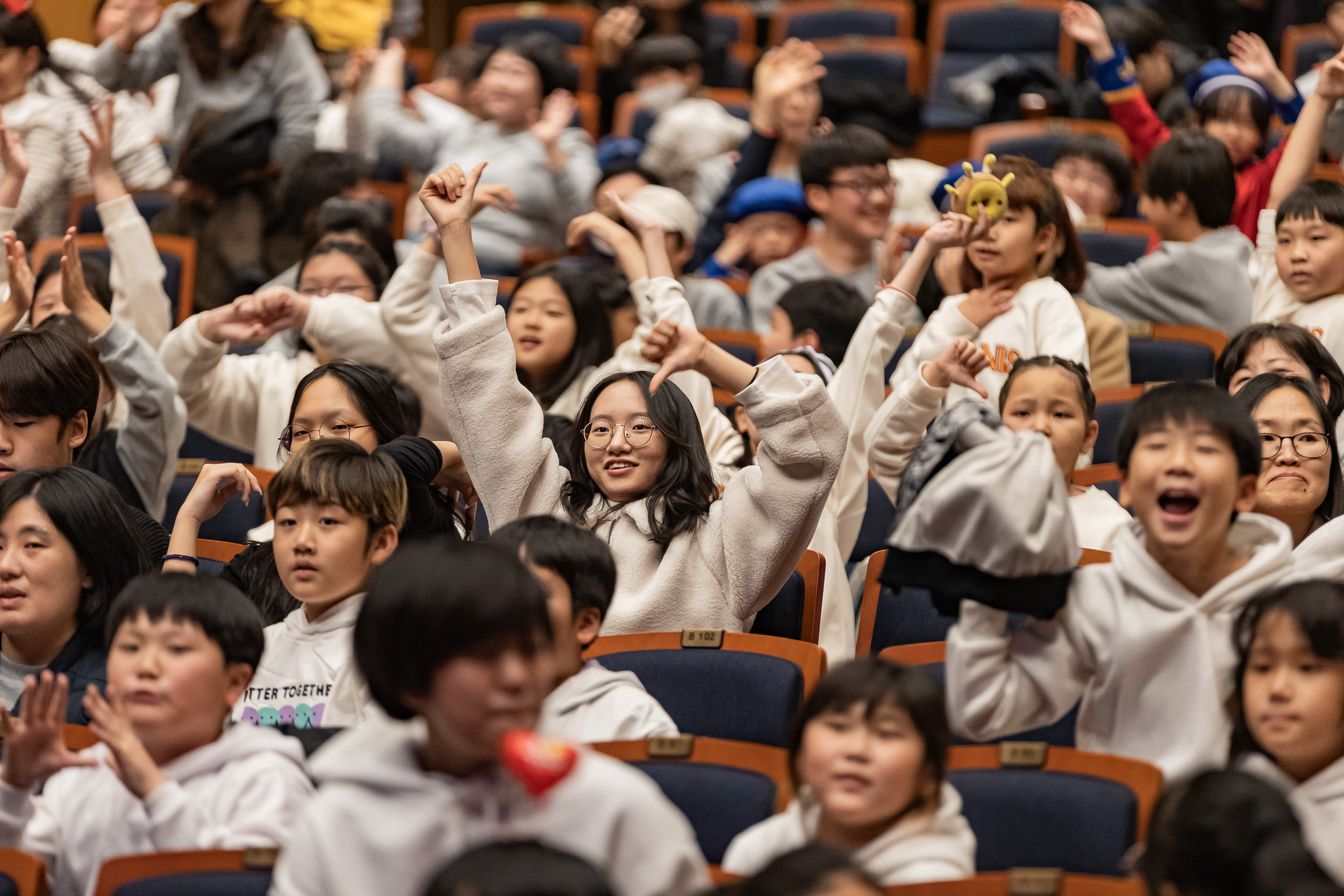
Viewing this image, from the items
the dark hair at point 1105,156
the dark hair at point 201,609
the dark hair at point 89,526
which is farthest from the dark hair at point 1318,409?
the dark hair at point 1105,156

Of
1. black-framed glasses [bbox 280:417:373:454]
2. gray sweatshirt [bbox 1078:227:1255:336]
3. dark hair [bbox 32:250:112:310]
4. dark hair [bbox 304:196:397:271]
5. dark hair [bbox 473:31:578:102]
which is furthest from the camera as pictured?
dark hair [bbox 473:31:578:102]

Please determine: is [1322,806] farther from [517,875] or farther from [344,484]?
[344,484]

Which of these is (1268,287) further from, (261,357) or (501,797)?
(501,797)

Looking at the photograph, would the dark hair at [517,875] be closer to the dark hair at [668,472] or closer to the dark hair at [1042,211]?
the dark hair at [668,472]

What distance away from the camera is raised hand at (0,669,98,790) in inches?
68.6

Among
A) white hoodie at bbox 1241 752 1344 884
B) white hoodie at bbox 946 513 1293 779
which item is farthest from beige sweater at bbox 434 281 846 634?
white hoodie at bbox 1241 752 1344 884

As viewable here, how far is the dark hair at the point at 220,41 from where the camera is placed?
4.94 metres

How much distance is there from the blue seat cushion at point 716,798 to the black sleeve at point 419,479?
779 millimetres

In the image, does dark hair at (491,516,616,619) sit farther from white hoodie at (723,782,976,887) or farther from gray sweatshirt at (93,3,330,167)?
gray sweatshirt at (93,3,330,167)

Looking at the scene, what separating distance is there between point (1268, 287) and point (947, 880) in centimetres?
243

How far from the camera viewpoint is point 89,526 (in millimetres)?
2301

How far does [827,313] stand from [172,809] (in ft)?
7.33

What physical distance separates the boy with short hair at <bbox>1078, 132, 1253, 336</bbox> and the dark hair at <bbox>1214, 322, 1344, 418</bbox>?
0.90 m

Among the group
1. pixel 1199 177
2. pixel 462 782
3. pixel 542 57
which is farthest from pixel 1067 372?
pixel 542 57
